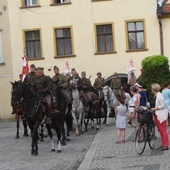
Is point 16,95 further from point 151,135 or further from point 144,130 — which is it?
point 151,135

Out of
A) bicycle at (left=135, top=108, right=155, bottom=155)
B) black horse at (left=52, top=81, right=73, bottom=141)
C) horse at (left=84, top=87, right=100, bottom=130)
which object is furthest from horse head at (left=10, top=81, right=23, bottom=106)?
horse at (left=84, top=87, right=100, bottom=130)

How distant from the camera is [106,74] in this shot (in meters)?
38.5

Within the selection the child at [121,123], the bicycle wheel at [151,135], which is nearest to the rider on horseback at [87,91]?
the child at [121,123]

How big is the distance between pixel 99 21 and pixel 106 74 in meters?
3.50

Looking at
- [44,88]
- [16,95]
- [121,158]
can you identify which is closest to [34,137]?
[16,95]

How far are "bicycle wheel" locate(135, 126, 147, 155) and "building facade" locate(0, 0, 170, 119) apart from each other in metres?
23.0

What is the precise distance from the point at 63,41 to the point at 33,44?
204cm

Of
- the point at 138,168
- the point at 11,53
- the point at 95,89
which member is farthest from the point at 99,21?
the point at 138,168

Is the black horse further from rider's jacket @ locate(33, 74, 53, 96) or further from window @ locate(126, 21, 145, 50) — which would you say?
window @ locate(126, 21, 145, 50)

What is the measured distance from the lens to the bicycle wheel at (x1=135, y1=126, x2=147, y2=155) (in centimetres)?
1500

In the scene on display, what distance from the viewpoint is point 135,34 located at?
38344mm

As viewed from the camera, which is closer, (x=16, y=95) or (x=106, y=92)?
(x=16, y=95)

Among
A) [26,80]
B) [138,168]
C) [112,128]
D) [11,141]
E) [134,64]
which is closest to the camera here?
[138,168]

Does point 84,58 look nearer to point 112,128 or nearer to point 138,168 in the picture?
point 112,128
